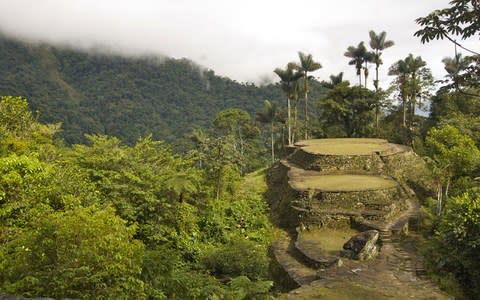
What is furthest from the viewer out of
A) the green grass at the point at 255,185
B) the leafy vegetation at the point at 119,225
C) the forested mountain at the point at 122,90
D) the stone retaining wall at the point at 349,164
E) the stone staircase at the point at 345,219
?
the forested mountain at the point at 122,90

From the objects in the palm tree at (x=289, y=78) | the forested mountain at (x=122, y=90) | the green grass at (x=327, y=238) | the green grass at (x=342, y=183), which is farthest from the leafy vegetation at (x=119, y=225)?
the forested mountain at (x=122, y=90)

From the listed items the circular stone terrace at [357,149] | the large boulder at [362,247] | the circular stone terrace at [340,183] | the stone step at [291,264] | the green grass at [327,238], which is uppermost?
the circular stone terrace at [357,149]

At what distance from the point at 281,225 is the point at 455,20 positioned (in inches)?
470

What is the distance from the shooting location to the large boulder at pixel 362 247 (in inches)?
454

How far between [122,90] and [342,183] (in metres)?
105

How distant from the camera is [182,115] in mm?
107375

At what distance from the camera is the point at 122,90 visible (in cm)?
11356

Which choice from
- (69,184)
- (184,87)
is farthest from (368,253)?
(184,87)

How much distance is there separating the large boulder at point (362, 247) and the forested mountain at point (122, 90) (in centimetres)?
7392

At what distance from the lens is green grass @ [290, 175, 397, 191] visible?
1630 centimetres

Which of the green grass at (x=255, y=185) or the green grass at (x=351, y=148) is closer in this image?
the green grass at (x=351, y=148)

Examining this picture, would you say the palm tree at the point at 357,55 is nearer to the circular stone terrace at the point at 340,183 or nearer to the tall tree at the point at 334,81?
the tall tree at the point at 334,81

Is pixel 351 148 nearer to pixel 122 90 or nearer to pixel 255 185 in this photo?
pixel 255 185

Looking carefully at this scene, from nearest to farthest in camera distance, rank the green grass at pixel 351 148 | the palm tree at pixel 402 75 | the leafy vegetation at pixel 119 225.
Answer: the leafy vegetation at pixel 119 225
the green grass at pixel 351 148
the palm tree at pixel 402 75
